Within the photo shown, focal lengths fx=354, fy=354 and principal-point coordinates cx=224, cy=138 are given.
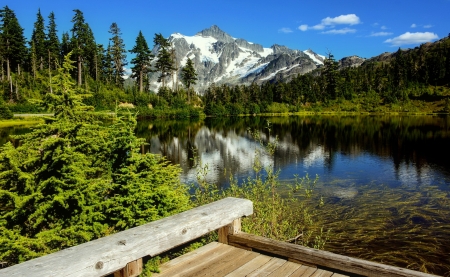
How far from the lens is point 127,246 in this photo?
15.0 ft

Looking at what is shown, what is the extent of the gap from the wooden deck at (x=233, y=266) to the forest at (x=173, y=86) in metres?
64.5

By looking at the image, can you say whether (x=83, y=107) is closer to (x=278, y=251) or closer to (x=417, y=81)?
(x=278, y=251)

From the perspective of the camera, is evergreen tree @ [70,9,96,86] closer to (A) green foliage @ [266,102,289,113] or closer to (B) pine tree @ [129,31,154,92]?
(B) pine tree @ [129,31,154,92]

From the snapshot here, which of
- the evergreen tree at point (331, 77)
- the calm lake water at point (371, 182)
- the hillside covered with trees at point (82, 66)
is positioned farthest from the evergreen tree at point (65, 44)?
the evergreen tree at point (331, 77)

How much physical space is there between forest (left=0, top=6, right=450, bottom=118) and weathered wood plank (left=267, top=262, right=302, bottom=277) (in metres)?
65.5

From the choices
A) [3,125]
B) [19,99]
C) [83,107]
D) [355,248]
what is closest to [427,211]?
[355,248]

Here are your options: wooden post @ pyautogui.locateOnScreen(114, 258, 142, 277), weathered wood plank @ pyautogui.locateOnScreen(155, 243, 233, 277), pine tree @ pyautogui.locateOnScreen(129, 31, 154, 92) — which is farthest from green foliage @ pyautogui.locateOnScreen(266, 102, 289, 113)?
wooden post @ pyautogui.locateOnScreen(114, 258, 142, 277)

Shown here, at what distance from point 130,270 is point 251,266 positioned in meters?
2.00

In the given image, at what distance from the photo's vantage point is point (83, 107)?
990cm

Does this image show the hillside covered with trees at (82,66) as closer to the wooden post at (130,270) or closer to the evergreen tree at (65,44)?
the evergreen tree at (65,44)

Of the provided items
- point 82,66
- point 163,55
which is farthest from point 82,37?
point 163,55

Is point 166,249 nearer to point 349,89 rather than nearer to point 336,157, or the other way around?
point 336,157

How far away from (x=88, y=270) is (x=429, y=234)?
1401 centimetres

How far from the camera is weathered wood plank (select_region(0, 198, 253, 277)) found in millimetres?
3840
